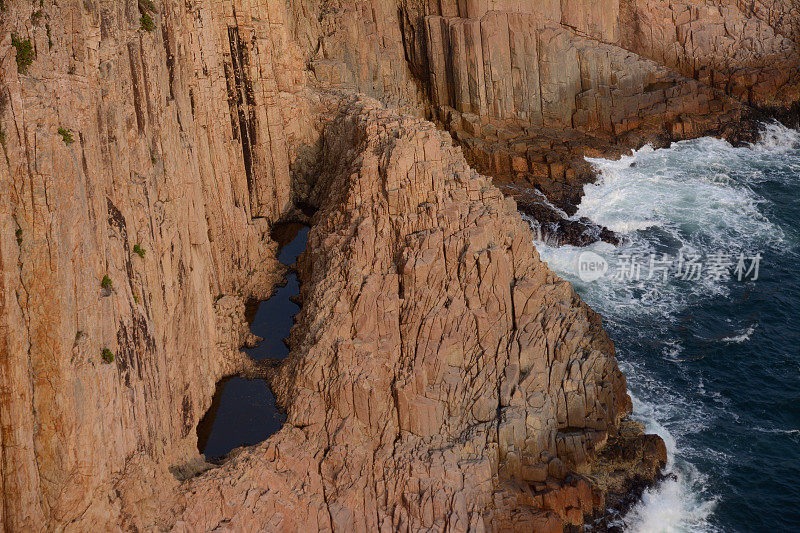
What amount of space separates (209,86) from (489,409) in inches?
940

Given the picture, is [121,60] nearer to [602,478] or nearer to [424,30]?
[602,478]

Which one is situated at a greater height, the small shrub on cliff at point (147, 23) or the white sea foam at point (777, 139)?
the small shrub on cliff at point (147, 23)

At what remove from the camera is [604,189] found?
7169cm

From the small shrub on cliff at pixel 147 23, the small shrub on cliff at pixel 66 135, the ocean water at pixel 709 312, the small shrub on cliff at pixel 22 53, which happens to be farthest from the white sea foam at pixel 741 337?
the small shrub on cliff at pixel 22 53

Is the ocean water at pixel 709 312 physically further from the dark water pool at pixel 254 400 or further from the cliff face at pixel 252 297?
the dark water pool at pixel 254 400

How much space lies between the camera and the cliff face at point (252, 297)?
33.3 m

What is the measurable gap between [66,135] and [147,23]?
11108mm

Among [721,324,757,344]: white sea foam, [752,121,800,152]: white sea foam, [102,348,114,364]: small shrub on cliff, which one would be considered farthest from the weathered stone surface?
[102,348,114,364]: small shrub on cliff

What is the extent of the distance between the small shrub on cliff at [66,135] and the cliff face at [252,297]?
33 centimetres

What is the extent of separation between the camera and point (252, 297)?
52812 mm

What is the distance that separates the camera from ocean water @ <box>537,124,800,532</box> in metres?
43.9

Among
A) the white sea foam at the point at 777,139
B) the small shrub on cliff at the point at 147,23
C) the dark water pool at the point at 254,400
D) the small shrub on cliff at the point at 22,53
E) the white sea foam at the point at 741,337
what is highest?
the small shrub on cliff at the point at 147,23

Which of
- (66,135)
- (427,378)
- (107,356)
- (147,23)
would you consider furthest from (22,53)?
(427,378)

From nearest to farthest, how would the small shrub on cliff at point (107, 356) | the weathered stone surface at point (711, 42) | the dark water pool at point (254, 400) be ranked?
the small shrub on cliff at point (107, 356) < the dark water pool at point (254, 400) < the weathered stone surface at point (711, 42)
